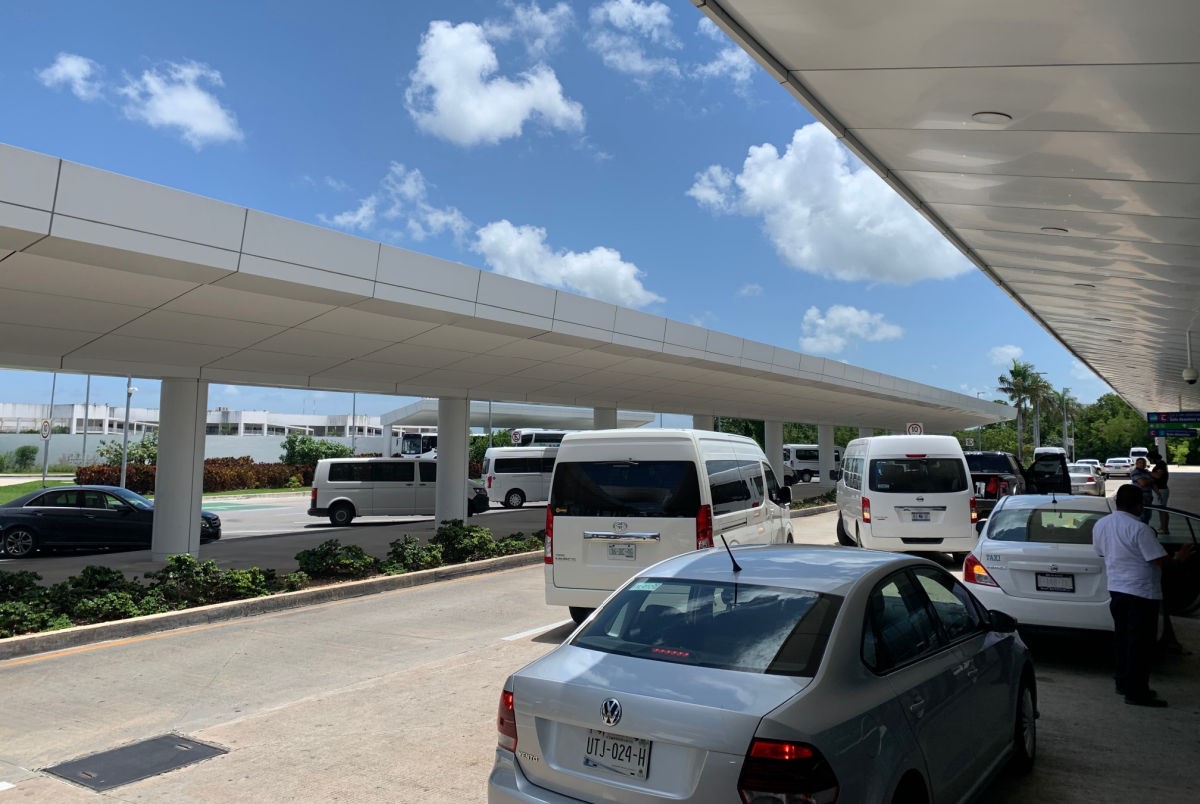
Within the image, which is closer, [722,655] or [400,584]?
[722,655]

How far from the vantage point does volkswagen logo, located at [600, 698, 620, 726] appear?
Answer: 3.29m

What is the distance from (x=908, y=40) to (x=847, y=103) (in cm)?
109

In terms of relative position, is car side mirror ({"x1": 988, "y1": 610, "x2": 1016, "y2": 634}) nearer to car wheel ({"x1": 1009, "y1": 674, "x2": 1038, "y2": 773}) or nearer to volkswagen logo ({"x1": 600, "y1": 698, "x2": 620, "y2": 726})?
car wheel ({"x1": 1009, "y1": 674, "x2": 1038, "y2": 773})

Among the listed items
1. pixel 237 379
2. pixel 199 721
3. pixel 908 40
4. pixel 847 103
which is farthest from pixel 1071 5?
pixel 237 379

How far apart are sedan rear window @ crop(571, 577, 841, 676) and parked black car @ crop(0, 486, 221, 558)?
16.1m

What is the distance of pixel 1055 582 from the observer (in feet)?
24.7

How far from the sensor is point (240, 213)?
9.34 meters

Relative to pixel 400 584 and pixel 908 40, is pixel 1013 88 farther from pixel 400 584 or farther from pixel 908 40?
pixel 400 584

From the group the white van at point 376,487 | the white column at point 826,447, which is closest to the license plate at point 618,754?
the white van at point 376,487

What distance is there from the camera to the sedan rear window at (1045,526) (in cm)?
808

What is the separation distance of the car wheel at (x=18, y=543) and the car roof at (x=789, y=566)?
1757cm

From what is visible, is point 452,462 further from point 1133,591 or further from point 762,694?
point 762,694

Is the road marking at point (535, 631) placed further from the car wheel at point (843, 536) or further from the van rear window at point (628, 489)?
the car wheel at point (843, 536)

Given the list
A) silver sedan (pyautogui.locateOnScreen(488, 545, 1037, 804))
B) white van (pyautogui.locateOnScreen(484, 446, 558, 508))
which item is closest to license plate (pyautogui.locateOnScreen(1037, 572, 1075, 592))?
silver sedan (pyautogui.locateOnScreen(488, 545, 1037, 804))
